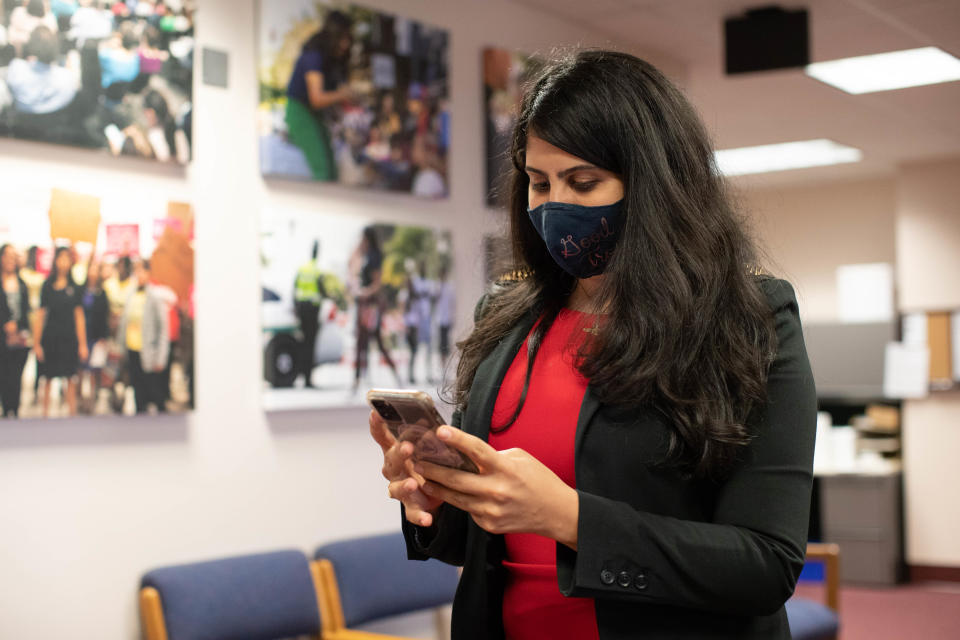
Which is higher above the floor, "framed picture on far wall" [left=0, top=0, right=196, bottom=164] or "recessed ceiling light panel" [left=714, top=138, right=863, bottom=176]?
"recessed ceiling light panel" [left=714, top=138, right=863, bottom=176]

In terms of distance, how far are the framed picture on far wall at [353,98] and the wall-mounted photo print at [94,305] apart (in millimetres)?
522

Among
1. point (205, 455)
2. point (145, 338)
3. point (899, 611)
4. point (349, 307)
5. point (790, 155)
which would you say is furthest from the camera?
point (790, 155)

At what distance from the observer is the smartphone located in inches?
47.7

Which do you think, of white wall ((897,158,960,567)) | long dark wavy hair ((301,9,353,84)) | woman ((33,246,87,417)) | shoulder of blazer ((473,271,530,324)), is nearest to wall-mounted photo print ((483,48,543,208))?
long dark wavy hair ((301,9,353,84))

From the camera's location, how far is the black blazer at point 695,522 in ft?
4.08

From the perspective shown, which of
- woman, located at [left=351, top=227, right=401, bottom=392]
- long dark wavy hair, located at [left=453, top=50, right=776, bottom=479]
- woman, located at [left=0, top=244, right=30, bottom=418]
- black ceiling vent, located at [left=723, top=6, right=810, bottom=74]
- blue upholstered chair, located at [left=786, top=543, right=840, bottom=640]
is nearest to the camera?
long dark wavy hair, located at [left=453, top=50, right=776, bottom=479]

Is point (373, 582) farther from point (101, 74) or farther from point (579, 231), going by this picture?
point (579, 231)

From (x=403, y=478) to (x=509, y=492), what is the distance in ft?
0.85

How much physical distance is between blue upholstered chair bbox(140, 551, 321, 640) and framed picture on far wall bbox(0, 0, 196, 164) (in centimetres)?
126

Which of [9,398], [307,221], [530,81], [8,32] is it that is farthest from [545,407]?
[307,221]

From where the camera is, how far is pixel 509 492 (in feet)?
3.91

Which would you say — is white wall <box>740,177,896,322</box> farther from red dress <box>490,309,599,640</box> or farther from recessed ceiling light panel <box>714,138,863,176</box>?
red dress <box>490,309,599,640</box>

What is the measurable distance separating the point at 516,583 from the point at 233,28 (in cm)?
250

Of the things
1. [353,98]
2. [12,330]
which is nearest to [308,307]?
[353,98]
